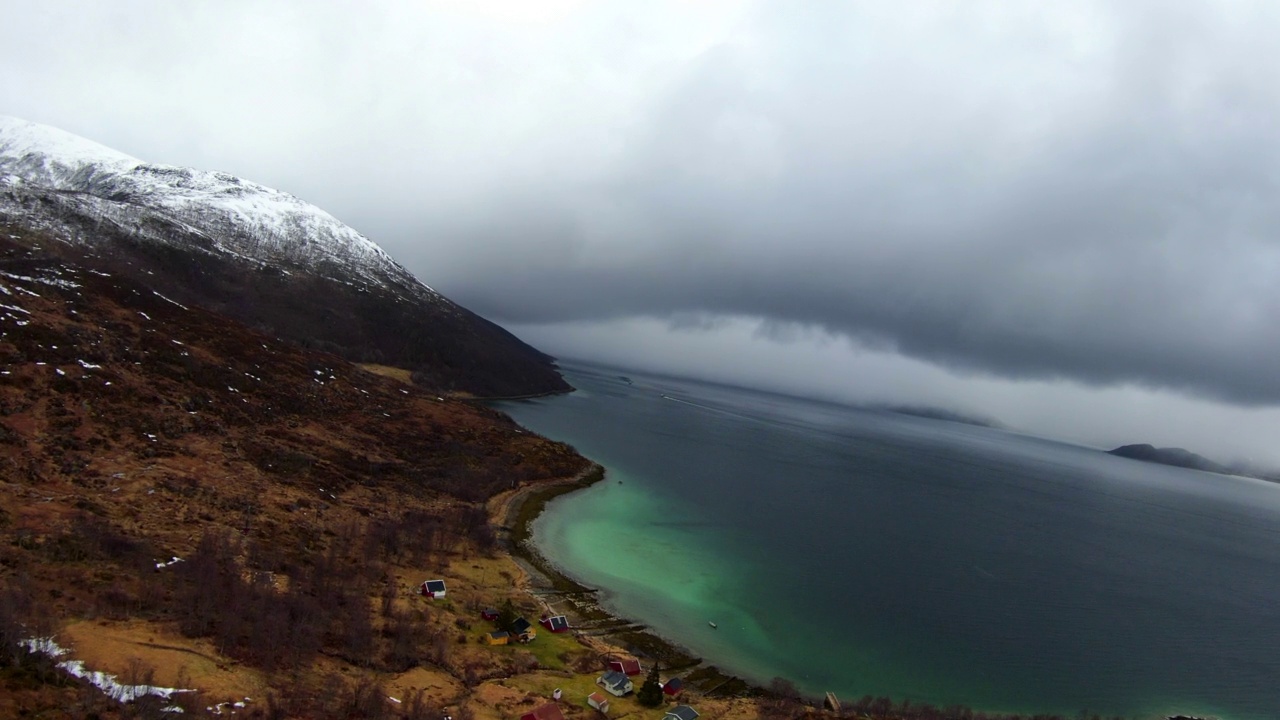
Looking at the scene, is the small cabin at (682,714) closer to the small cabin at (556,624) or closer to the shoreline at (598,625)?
the shoreline at (598,625)

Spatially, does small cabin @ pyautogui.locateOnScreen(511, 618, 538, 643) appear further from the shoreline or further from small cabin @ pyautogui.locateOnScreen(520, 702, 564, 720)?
small cabin @ pyautogui.locateOnScreen(520, 702, 564, 720)

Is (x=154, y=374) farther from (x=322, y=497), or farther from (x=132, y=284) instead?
(x=132, y=284)

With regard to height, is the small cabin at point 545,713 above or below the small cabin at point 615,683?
above

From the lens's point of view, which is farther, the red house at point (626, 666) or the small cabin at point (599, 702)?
the red house at point (626, 666)

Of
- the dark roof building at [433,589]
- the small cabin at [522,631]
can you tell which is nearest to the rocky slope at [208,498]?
the dark roof building at [433,589]

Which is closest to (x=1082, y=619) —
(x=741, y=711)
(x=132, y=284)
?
(x=741, y=711)

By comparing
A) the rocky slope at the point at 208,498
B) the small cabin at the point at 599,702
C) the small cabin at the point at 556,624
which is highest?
the rocky slope at the point at 208,498

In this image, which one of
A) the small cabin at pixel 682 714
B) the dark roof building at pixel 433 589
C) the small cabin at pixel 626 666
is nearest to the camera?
the small cabin at pixel 682 714
